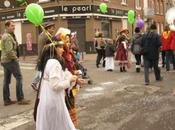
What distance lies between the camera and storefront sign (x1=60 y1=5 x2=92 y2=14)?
3419cm

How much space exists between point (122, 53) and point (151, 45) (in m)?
3.98

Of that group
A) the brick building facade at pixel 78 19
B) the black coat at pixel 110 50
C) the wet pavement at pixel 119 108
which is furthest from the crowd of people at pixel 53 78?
the brick building facade at pixel 78 19

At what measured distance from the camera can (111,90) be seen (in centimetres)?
1301

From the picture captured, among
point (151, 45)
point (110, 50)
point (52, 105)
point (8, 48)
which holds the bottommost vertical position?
point (52, 105)

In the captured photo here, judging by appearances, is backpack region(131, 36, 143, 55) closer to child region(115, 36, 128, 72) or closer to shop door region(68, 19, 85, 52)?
child region(115, 36, 128, 72)

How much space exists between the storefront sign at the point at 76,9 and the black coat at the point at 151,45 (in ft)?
65.7

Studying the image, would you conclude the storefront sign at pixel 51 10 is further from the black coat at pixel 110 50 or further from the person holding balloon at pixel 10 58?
the person holding balloon at pixel 10 58

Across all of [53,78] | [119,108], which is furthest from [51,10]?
[53,78]

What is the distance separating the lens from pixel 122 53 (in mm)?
18281

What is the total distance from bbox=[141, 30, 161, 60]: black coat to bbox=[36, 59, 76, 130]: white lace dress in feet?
27.0

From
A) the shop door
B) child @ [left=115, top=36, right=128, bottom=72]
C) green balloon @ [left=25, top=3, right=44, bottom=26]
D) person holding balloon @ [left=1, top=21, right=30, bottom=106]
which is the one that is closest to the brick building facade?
the shop door

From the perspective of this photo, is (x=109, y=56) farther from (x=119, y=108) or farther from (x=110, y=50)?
(x=119, y=108)

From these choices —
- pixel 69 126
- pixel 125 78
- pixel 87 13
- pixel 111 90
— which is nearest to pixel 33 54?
pixel 87 13

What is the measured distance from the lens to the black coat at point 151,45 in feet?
46.9
